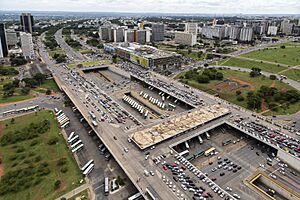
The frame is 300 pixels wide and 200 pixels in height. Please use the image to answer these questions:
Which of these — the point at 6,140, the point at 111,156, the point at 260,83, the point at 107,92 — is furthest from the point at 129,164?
the point at 260,83

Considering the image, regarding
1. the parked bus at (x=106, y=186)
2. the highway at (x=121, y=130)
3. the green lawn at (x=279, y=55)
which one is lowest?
the parked bus at (x=106, y=186)

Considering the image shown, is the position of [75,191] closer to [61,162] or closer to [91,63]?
[61,162]

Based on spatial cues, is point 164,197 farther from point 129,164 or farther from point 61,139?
point 61,139

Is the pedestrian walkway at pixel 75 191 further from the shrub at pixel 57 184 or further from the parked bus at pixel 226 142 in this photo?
the parked bus at pixel 226 142

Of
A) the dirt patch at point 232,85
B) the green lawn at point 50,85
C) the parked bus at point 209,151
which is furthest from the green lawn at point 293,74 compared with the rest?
the green lawn at point 50,85

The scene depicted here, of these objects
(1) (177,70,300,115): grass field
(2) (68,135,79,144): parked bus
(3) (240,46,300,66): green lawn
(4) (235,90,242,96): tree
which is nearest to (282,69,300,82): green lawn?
(1) (177,70,300,115): grass field

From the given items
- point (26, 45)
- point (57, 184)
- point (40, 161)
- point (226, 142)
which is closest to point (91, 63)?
point (26, 45)
